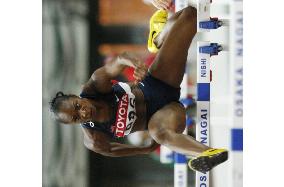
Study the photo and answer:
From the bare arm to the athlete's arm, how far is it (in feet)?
0.86

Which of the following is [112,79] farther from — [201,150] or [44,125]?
[201,150]

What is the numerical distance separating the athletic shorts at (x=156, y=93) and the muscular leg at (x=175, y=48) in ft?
0.09

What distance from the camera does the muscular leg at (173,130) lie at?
7.61 feet

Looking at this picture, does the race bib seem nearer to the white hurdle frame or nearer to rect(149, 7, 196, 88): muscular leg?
rect(149, 7, 196, 88): muscular leg

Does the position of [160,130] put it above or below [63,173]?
above

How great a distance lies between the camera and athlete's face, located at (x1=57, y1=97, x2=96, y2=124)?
2.48m

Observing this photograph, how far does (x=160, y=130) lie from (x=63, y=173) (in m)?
0.72

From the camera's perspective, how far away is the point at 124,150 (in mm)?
2758

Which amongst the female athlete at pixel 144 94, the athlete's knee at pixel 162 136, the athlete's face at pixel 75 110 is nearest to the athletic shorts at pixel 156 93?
the female athlete at pixel 144 94

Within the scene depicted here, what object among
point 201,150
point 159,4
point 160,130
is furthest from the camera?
point 159,4

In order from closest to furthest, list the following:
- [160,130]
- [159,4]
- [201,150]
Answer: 1. [201,150]
2. [160,130]
3. [159,4]

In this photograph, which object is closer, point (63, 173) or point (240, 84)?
point (240, 84)

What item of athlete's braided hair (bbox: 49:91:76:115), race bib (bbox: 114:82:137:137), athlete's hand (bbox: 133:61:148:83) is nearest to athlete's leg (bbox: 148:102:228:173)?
race bib (bbox: 114:82:137:137)
